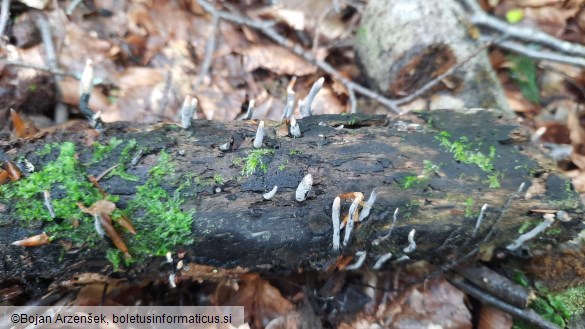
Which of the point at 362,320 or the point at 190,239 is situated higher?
the point at 190,239

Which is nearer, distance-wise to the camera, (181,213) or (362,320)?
(181,213)

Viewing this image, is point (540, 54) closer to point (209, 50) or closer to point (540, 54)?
point (540, 54)

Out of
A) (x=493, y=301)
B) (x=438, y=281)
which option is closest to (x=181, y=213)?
(x=438, y=281)

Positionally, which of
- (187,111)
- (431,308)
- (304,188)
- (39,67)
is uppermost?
(39,67)

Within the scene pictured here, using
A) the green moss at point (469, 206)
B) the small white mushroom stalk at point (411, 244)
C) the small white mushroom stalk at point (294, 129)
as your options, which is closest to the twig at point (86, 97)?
the small white mushroom stalk at point (294, 129)

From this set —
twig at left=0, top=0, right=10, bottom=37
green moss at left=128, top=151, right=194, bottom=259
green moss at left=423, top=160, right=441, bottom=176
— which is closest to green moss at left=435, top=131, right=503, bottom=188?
green moss at left=423, top=160, right=441, bottom=176

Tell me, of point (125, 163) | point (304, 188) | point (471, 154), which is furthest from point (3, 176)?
point (471, 154)

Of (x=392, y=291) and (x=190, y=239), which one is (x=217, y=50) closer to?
(x=190, y=239)
